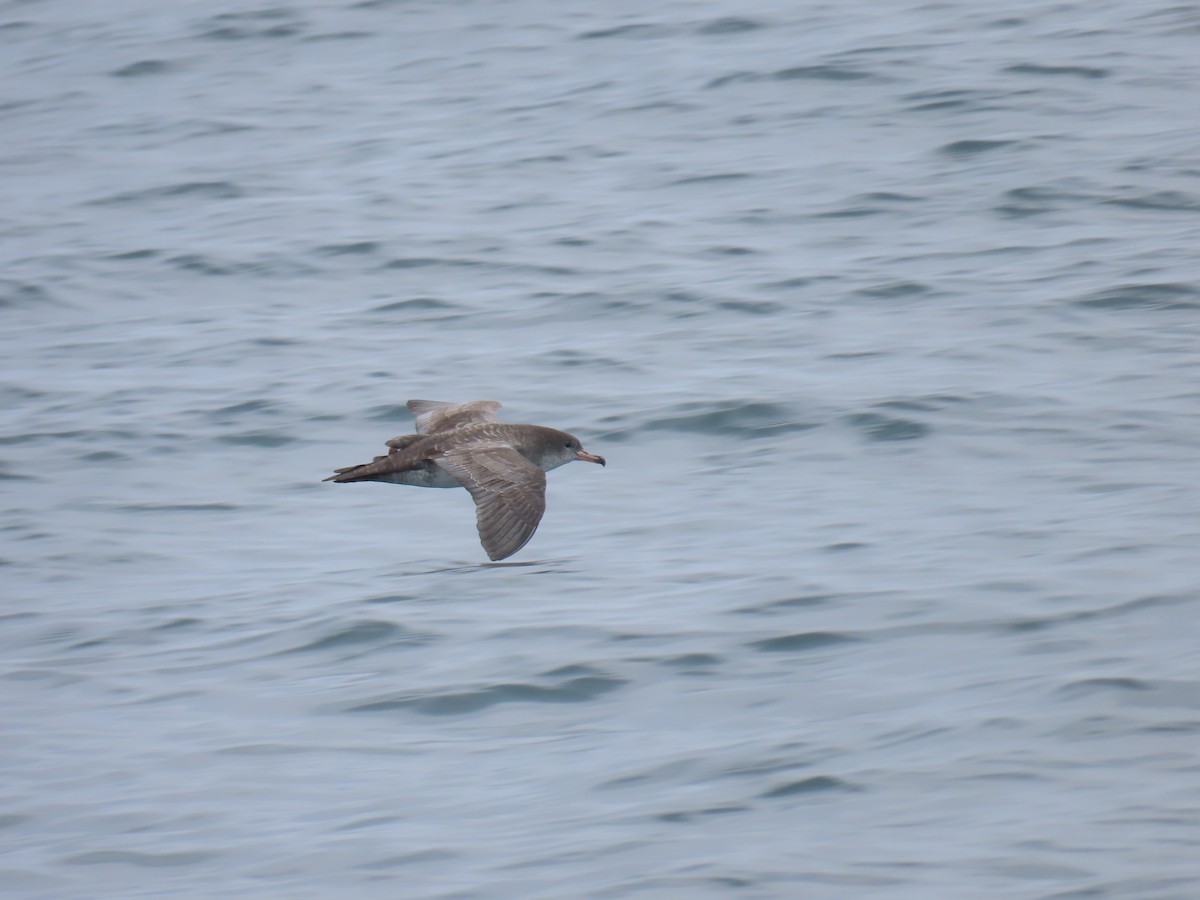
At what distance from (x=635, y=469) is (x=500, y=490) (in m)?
1.36

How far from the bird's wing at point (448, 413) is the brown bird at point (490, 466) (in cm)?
1

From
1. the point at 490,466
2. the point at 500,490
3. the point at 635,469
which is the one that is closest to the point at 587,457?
the point at 635,469

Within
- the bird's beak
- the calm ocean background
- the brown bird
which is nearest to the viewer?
the calm ocean background

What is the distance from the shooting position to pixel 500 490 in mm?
8039

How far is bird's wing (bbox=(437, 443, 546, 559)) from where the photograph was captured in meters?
7.59

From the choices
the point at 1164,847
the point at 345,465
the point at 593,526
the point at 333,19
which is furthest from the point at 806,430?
the point at 333,19

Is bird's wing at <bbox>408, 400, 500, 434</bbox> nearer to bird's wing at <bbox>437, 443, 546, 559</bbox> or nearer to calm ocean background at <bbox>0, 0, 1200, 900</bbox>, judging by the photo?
calm ocean background at <bbox>0, 0, 1200, 900</bbox>

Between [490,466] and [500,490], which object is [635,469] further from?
[500,490]

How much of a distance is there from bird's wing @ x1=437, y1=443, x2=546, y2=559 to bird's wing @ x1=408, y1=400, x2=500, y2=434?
0.63m

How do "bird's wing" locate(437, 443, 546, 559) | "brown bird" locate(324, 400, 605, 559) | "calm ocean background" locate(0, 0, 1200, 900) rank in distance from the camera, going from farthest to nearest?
"brown bird" locate(324, 400, 605, 559) < "bird's wing" locate(437, 443, 546, 559) < "calm ocean background" locate(0, 0, 1200, 900)

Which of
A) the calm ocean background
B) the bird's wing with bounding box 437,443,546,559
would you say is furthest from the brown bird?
the calm ocean background

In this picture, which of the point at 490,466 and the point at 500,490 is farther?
the point at 490,466

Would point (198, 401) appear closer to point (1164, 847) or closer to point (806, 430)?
point (806, 430)

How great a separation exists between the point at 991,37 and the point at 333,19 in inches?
300
